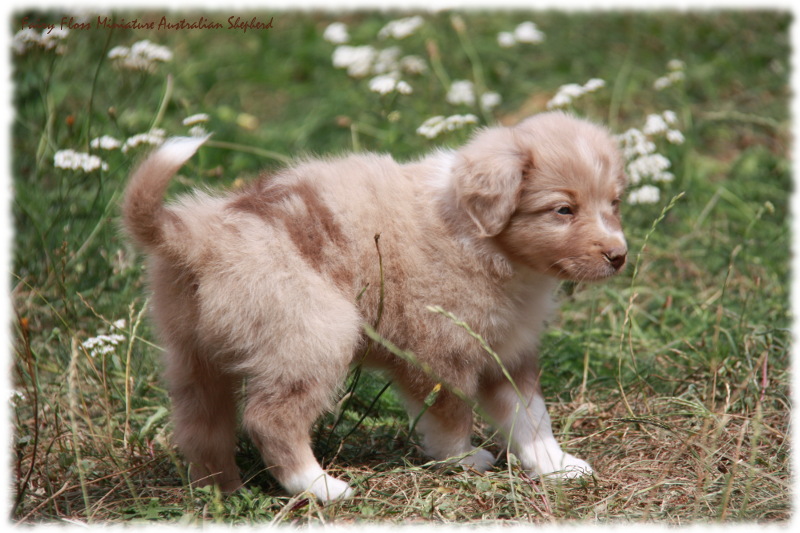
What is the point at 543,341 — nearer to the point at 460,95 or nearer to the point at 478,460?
the point at 478,460

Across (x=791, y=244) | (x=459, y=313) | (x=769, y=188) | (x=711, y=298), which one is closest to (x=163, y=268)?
(x=459, y=313)

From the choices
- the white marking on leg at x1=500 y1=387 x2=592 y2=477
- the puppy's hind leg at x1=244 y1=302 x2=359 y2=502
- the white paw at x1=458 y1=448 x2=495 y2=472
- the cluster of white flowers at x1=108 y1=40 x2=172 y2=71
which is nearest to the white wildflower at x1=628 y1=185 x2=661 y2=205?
the white marking on leg at x1=500 y1=387 x2=592 y2=477

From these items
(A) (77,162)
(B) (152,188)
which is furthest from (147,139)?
(B) (152,188)

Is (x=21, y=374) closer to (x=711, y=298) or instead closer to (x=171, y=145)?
(x=171, y=145)

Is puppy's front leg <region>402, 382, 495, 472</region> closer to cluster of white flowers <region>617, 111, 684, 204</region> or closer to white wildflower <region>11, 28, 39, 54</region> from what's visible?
cluster of white flowers <region>617, 111, 684, 204</region>

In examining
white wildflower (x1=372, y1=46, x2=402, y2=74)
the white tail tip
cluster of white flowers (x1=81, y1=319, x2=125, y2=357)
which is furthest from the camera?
white wildflower (x1=372, y1=46, x2=402, y2=74)

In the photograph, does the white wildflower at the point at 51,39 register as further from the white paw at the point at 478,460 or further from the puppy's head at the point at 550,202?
the white paw at the point at 478,460
